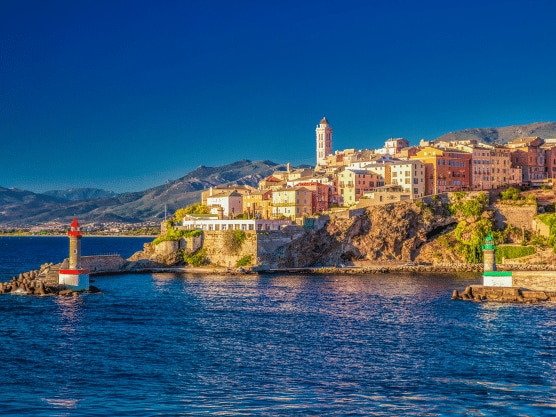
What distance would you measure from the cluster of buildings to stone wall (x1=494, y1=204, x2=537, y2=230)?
921 cm

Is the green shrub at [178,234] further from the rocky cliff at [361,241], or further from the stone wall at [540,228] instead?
the stone wall at [540,228]

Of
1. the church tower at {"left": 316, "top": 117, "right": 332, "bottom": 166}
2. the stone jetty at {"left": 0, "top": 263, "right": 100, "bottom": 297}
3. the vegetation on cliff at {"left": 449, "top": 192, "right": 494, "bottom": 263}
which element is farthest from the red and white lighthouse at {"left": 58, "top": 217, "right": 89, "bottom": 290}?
the church tower at {"left": 316, "top": 117, "right": 332, "bottom": 166}

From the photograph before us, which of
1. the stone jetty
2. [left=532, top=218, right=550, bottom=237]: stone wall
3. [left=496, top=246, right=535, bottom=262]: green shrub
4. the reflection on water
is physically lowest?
the reflection on water

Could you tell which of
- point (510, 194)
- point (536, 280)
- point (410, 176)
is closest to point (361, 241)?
point (410, 176)

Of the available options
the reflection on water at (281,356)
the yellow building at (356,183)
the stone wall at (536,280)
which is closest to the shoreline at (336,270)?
the yellow building at (356,183)

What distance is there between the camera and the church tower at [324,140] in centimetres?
12062

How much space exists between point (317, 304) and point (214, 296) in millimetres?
7782

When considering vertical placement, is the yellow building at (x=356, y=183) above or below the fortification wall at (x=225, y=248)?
above

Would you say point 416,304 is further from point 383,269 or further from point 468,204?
point 468,204

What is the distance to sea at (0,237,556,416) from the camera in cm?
2189

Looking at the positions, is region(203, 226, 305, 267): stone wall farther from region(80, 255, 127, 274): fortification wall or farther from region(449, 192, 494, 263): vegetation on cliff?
region(449, 192, 494, 263): vegetation on cliff

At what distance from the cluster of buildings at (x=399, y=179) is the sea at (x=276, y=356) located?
32.0 metres

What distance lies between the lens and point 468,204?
74.6 metres

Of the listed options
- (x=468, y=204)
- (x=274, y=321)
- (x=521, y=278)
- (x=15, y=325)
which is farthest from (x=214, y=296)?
(x=468, y=204)
